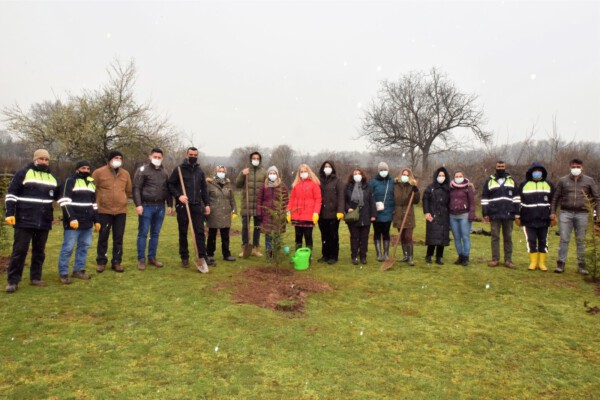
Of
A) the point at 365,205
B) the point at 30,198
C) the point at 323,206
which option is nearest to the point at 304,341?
the point at 323,206

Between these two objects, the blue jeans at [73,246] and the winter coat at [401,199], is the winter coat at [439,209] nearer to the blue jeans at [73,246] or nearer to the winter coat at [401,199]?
the winter coat at [401,199]

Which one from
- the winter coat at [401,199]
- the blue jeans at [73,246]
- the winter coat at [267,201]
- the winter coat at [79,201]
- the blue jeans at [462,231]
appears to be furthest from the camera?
the winter coat at [401,199]

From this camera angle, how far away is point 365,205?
7820 mm

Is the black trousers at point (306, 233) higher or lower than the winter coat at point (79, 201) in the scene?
lower

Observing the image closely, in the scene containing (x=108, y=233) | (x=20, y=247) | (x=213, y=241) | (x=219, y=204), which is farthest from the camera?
(x=213, y=241)

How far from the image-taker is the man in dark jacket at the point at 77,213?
5.90 meters

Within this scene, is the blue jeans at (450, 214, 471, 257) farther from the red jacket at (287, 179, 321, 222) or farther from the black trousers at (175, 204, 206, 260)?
the black trousers at (175, 204, 206, 260)

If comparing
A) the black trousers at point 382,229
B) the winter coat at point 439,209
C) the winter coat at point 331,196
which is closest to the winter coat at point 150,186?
the winter coat at point 331,196

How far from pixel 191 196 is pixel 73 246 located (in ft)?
6.81

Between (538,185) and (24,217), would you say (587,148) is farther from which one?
(24,217)

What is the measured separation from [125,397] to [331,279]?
4189 millimetres

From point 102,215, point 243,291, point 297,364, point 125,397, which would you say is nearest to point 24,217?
point 102,215

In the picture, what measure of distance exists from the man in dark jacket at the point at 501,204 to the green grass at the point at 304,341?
1370 mm

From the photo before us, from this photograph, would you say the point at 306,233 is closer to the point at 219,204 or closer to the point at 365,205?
the point at 365,205
